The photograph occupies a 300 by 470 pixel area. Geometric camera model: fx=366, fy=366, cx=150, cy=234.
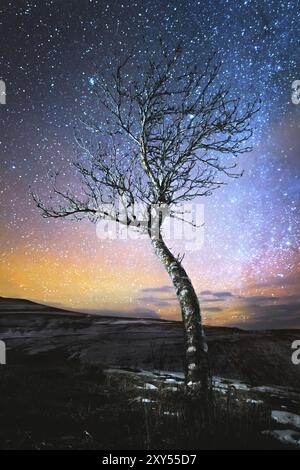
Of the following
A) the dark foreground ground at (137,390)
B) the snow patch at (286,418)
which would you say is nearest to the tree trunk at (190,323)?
the dark foreground ground at (137,390)

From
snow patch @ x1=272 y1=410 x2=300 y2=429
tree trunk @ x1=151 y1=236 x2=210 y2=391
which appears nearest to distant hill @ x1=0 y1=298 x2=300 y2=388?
snow patch @ x1=272 y1=410 x2=300 y2=429

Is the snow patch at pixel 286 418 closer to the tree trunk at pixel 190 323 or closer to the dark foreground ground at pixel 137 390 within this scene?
the dark foreground ground at pixel 137 390

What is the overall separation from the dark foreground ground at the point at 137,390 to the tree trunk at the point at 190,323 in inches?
21.2

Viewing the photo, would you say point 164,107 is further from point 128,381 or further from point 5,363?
point 5,363

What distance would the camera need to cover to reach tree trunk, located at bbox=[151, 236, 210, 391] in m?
8.73

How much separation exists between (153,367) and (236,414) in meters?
5.84

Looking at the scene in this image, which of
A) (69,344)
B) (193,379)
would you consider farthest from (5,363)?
(193,379)

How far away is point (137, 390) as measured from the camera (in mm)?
9984

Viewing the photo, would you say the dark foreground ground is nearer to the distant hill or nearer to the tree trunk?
the distant hill

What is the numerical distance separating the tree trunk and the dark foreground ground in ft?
1.77

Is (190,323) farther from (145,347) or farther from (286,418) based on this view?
(145,347)

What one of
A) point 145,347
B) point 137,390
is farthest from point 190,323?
point 145,347

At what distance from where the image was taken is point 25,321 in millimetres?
20641

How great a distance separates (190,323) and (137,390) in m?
2.48
